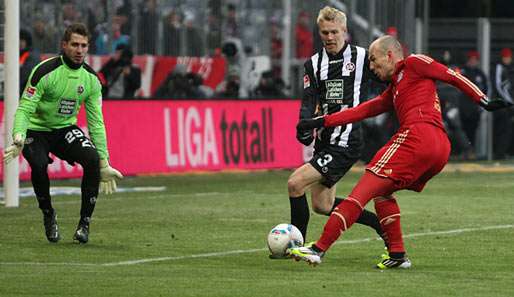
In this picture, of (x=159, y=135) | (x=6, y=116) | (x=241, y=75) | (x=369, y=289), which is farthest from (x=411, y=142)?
(x=241, y=75)

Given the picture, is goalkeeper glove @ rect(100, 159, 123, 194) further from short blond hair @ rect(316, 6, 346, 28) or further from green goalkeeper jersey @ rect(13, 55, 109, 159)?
short blond hair @ rect(316, 6, 346, 28)

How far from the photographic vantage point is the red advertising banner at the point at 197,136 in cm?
2377

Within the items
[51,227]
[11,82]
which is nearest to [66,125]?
[51,227]

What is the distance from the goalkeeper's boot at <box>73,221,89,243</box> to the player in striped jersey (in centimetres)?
212

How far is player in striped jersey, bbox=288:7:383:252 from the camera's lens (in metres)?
13.0

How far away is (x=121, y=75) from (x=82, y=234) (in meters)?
11.2

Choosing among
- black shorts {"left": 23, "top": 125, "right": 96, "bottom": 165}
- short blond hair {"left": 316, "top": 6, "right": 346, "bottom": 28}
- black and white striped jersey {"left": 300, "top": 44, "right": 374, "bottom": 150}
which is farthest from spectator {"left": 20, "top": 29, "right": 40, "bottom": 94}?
short blond hair {"left": 316, "top": 6, "right": 346, "bottom": 28}

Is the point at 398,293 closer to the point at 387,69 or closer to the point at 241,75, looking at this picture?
the point at 387,69

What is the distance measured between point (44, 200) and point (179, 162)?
10.1m

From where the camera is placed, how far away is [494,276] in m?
11.6

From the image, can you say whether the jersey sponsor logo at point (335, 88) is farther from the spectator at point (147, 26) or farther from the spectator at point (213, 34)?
the spectator at point (213, 34)

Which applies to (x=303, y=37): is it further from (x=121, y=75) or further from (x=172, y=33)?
(x=121, y=75)

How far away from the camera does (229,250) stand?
44.8 ft

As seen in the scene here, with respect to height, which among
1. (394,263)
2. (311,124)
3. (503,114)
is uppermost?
(311,124)
